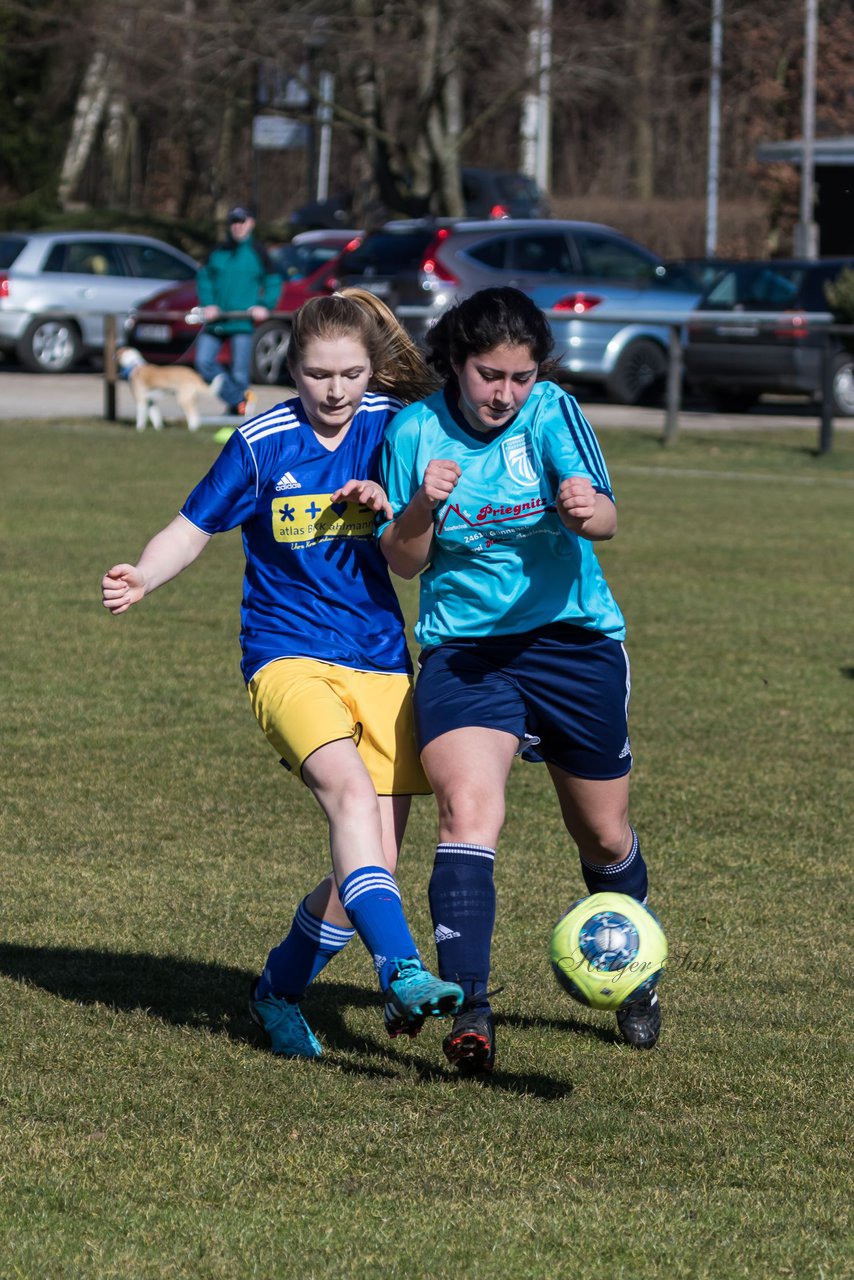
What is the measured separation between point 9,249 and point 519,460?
2411cm

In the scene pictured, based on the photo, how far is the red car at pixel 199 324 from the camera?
23.9 meters

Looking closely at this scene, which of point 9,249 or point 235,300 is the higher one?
point 9,249

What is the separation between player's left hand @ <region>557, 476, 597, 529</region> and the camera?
4.18 metres

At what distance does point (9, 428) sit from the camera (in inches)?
796

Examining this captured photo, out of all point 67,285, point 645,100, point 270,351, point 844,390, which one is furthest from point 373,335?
point 645,100

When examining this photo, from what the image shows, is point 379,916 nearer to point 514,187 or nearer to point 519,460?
point 519,460

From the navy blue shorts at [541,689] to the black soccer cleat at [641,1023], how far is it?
1.83 feet

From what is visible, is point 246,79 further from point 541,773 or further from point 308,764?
point 308,764

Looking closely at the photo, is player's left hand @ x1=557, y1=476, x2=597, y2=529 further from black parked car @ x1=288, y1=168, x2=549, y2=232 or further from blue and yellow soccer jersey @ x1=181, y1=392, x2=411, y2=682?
black parked car @ x1=288, y1=168, x2=549, y2=232

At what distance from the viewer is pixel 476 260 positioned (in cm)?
2256

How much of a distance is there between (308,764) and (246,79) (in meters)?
36.9

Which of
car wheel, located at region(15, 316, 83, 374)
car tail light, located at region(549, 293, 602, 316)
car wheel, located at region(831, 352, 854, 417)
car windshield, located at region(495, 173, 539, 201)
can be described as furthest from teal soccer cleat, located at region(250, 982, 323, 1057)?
car windshield, located at region(495, 173, 539, 201)

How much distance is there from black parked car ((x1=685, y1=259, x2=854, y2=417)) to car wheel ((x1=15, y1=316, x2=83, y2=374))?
879 cm

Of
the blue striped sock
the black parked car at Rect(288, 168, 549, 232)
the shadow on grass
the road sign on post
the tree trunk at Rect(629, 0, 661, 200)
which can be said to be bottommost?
the shadow on grass
